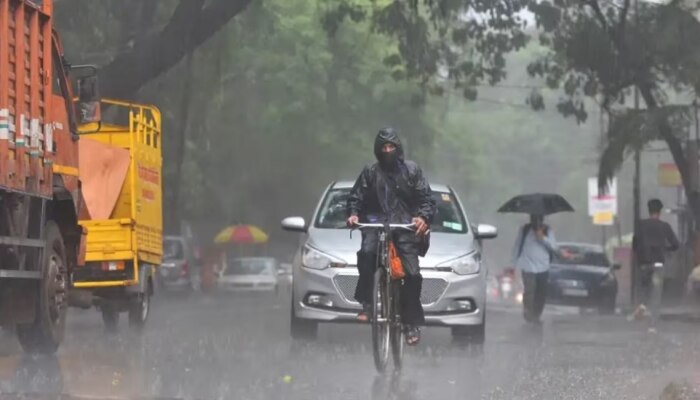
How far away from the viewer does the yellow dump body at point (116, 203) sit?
15359 mm

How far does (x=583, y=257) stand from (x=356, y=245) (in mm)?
15906

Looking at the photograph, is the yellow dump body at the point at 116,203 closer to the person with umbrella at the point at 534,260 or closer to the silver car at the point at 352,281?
the silver car at the point at 352,281

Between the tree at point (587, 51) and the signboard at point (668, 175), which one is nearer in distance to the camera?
the tree at point (587, 51)

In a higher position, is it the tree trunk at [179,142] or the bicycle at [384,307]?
the tree trunk at [179,142]

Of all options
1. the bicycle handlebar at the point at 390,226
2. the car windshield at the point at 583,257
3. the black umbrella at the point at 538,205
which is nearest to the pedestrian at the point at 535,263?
the black umbrella at the point at 538,205

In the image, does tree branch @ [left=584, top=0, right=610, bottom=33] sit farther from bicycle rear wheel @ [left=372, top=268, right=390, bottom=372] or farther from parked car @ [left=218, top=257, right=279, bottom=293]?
parked car @ [left=218, top=257, right=279, bottom=293]

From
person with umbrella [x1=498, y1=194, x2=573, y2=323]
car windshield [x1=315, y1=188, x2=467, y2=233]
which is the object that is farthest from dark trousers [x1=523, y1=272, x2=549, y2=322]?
car windshield [x1=315, y1=188, x2=467, y2=233]

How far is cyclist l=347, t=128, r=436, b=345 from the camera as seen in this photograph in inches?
387

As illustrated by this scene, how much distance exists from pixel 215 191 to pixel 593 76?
79.6 feet

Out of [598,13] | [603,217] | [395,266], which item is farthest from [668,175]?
[395,266]

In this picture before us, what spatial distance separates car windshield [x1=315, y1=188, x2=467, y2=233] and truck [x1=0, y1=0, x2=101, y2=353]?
256 cm

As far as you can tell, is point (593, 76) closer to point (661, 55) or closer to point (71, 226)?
point (661, 55)

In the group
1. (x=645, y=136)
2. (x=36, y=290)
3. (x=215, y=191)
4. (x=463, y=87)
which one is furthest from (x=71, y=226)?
(x=215, y=191)

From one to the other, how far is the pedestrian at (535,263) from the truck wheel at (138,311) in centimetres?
518
